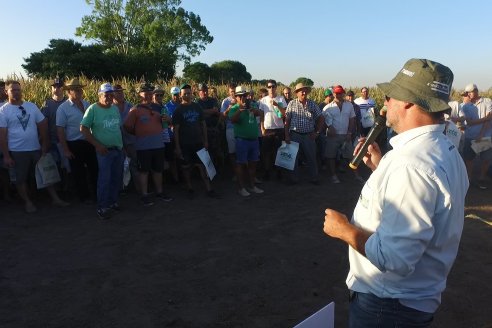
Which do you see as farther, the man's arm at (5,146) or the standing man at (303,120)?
the standing man at (303,120)

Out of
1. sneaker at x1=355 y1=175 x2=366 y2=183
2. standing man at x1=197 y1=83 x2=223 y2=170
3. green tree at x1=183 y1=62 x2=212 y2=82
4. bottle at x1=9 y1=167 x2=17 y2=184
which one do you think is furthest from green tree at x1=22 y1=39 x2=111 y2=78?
sneaker at x1=355 y1=175 x2=366 y2=183

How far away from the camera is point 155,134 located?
23.4 feet

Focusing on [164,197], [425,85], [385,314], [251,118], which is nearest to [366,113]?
[251,118]

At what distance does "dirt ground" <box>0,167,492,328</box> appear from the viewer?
12.1 ft

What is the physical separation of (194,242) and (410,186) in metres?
4.28

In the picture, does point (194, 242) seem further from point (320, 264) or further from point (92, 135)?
point (92, 135)

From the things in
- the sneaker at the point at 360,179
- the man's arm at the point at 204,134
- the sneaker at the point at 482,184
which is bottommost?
the sneaker at the point at 482,184

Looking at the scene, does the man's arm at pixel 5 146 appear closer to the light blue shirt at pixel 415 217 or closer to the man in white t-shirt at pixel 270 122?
the man in white t-shirt at pixel 270 122

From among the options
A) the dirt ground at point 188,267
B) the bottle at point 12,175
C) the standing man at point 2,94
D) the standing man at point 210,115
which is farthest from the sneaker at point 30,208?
the standing man at point 210,115

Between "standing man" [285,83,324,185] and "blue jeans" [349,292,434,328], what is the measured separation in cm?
679

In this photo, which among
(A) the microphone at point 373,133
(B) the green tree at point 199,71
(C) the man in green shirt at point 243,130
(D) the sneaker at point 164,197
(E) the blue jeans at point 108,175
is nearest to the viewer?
(A) the microphone at point 373,133

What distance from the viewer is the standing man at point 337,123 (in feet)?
29.2

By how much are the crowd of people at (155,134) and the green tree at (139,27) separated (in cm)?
3828

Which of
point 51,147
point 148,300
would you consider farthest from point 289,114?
point 148,300
